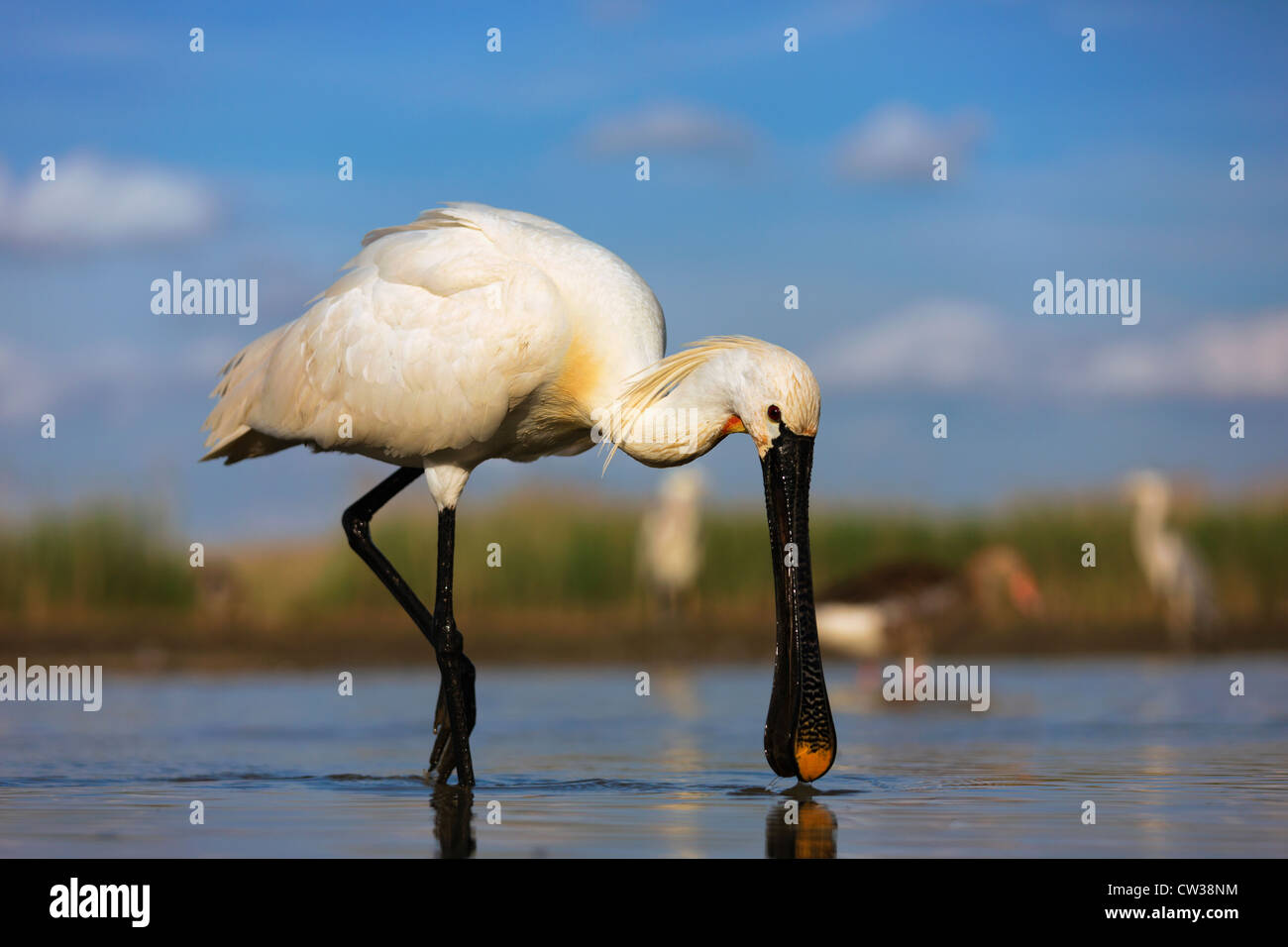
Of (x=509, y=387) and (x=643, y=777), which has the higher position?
(x=509, y=387)

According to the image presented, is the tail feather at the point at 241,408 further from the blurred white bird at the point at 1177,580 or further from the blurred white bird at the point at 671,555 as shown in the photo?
the blurred white bird at the point at 1177,580

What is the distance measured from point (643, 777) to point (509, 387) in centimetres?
214

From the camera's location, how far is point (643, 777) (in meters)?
9.53

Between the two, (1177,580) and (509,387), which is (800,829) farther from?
(1177,580)

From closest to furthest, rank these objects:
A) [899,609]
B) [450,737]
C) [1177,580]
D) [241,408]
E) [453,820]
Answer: [453,820]
[450,737]
[241,408]
[899,609]
[1177,580]

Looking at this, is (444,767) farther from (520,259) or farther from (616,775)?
(520,259)

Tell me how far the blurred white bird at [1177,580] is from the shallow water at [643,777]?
497 centimetres

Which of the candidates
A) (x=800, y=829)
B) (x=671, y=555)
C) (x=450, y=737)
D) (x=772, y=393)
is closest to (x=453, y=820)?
(x=800, y=829)

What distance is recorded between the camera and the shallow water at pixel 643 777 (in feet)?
23.9

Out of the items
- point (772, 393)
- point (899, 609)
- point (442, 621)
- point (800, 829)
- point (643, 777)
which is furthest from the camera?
point (899, 609)

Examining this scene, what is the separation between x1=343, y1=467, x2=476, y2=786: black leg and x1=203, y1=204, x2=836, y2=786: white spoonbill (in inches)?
0.6

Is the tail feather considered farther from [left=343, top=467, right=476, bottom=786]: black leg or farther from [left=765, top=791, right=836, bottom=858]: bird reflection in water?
[left=765, top=791, right=836, bottom=858]: bird reflection in water

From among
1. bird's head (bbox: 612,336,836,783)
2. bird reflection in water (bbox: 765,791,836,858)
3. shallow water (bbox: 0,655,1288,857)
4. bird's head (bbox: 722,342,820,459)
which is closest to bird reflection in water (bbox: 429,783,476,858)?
shallow water (bbox: 0,655,1288,857)

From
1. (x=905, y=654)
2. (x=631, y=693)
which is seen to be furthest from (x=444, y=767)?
(x=905, y=654)
